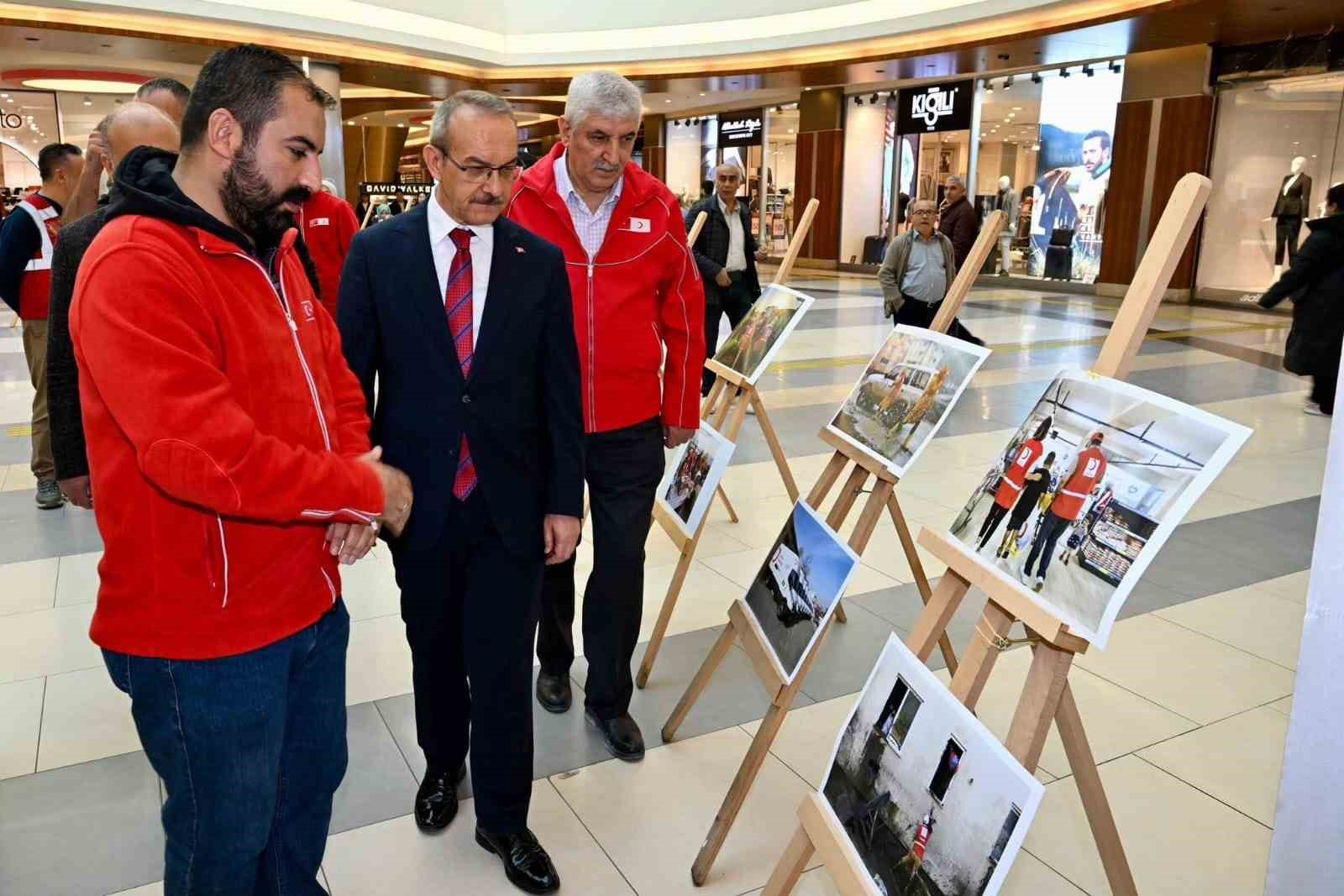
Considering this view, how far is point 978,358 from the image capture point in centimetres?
226

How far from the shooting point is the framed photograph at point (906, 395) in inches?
91.0

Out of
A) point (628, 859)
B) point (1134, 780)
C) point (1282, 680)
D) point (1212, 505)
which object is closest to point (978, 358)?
point (1134, 780)

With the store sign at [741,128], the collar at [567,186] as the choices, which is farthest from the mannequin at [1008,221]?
the collar at [567,186]

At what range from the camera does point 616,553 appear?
104 inches

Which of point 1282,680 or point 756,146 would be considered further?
point 756,146

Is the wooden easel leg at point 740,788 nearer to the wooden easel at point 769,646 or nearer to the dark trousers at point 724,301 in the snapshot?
the wooden easel at point 769,646

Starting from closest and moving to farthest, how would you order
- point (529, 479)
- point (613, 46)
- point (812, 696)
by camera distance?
1. point (529, 479)
2. point (812, 696)
3. point (613, 46)

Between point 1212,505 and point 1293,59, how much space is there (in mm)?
10407

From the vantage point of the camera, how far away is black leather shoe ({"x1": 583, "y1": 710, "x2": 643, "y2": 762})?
8.75 feet

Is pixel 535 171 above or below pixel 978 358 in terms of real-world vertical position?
above

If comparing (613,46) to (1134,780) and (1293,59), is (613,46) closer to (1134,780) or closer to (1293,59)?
(1293,59)

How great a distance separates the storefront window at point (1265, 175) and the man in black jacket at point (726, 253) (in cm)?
992

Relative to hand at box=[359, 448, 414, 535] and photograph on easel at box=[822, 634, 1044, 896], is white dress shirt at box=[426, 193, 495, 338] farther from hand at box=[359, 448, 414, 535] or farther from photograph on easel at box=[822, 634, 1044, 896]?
photograph on easel at box=[822, 634, 1044, 896]

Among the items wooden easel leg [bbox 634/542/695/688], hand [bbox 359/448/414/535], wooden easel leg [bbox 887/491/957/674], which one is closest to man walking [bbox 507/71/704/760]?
wooden easel leg [bbox 634/542/695/688]
